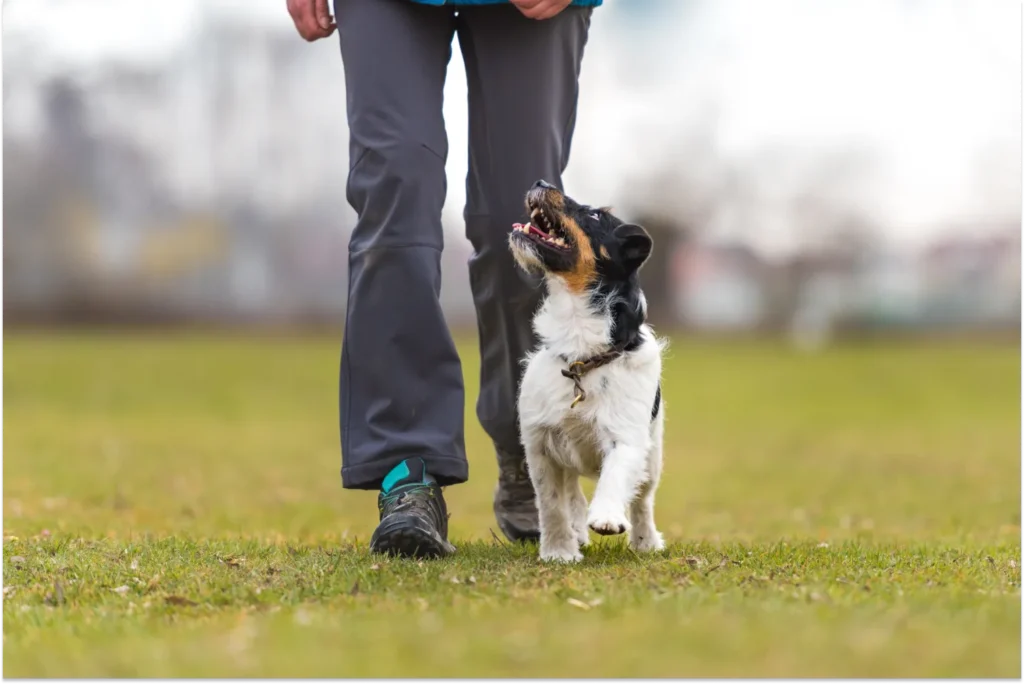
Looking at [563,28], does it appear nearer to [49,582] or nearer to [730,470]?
[49,582]

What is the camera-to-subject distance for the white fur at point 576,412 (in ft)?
14.7

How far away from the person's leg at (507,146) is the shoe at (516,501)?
0.13 meters

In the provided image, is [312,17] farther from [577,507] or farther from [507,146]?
[577,507]

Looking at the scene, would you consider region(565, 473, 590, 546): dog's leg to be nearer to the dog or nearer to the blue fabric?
the dog

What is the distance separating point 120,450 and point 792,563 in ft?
32.2

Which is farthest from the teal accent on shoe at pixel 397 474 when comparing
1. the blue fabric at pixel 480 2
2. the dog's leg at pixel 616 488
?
the blue fabric at pixel 480 2

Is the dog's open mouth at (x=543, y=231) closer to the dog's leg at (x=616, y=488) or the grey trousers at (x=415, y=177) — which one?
the grey trousers at (x=415, y=177)

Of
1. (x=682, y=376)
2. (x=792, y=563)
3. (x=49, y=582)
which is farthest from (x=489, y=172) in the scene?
(x=682, y=376)

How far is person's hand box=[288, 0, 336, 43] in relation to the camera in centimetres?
486

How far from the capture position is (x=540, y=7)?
453 cm

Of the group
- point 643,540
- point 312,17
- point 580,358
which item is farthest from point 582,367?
point 312,17

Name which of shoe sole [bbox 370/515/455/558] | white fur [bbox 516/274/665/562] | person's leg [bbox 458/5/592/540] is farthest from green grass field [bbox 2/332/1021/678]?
person's leg [bbox 458/5/592/540]

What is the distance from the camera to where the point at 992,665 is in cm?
273

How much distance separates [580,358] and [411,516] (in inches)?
33.7
